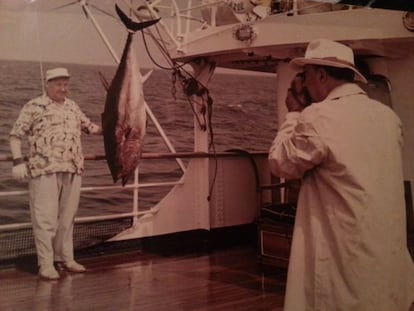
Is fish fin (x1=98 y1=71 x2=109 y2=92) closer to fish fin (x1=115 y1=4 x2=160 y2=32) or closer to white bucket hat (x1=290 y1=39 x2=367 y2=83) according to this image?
fish fin (x1=115 y1=4 x2=160 y2=32)

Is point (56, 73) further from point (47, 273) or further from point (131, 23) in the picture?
point (47, 273)

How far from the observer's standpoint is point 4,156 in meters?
2.50

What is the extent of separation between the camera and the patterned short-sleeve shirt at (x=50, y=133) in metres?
Answer: 2.57

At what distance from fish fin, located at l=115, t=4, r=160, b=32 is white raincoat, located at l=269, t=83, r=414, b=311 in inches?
71.9

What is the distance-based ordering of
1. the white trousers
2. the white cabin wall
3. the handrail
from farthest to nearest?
1. the handrail
2. the white trousers
3. the white cabin wall

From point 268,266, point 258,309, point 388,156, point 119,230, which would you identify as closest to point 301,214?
point 388,156

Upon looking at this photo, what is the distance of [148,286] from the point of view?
8.79 ft

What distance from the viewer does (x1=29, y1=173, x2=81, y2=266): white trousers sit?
8.64ft

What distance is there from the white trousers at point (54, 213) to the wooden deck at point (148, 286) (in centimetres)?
13

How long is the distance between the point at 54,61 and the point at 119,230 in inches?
46.9

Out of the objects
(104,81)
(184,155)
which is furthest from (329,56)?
(184,155)

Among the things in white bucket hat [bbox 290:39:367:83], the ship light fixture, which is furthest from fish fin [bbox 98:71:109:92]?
white bucket hat [bbox 290:39:367:83]

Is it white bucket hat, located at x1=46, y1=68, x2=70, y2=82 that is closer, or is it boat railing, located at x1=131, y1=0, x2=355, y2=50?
white bucket hat, located at x1=46, y1=68, x2=70, y2=82

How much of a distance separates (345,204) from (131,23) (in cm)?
207
